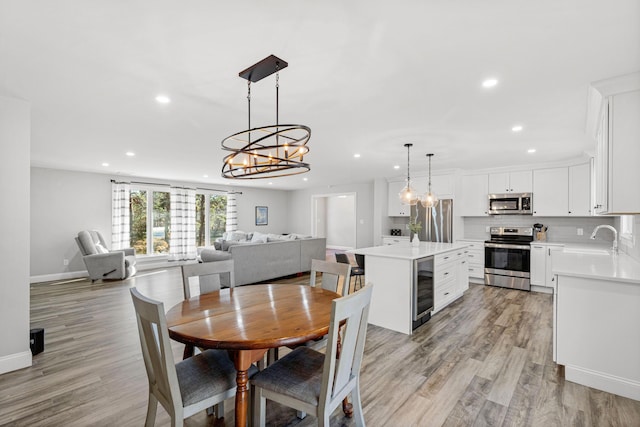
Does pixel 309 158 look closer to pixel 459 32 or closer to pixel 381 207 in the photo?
pixel 381 207

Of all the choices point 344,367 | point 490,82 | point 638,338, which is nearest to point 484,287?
point 638,338

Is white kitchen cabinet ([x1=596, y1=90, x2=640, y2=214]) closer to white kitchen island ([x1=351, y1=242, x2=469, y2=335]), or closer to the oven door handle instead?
white kitchen island ([x1=351, y1=242, x2=469, y2=335])

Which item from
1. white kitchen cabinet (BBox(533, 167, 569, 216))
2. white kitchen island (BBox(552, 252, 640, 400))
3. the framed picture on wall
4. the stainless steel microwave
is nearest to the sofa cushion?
the framed picture on wall

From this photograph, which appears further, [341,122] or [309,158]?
[309,158]

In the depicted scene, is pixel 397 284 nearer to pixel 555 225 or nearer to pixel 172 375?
pixel 172 375

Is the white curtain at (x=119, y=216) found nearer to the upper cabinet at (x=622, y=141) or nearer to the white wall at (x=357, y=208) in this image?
the white wall at (x=357, y=208)

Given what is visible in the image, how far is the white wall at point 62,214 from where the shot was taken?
5.95 metres

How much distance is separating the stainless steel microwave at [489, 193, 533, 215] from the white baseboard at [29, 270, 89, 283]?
880cm

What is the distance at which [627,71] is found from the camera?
2080 millimetres

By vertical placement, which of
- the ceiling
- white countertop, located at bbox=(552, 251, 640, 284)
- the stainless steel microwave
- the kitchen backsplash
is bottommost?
white countertop, located at bbox=(552, 251, 640, 284)

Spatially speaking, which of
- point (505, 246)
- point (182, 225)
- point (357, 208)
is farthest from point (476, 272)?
point (182, 225)

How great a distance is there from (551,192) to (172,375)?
635cm

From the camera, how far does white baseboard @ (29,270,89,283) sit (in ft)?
19.3

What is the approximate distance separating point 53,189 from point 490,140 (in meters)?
8.21
